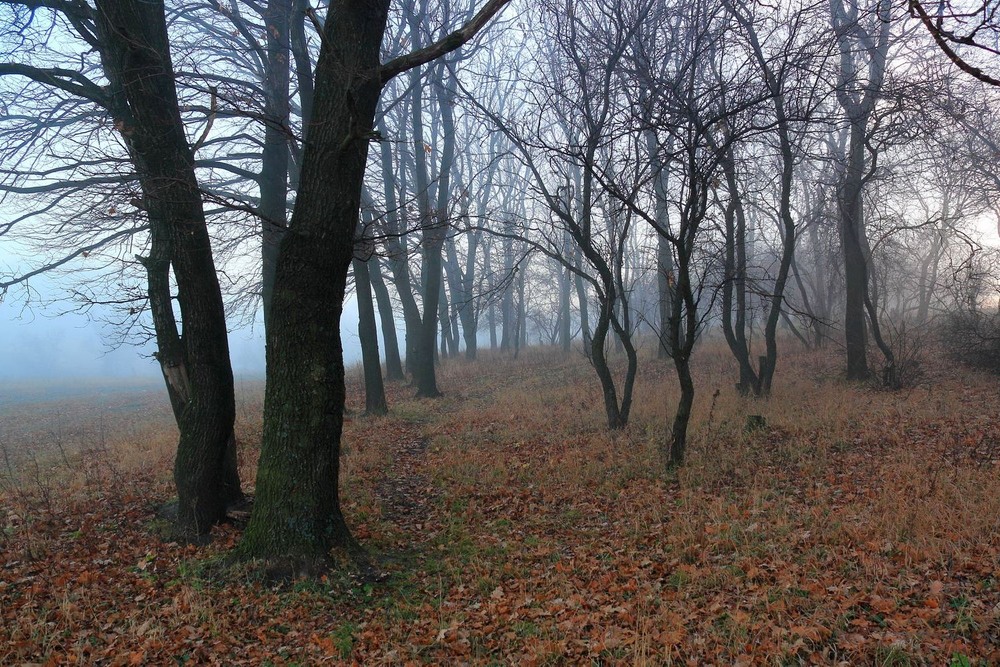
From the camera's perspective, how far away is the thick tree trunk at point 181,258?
6.09 m

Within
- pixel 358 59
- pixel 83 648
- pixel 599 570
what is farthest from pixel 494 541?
pixel 358 59

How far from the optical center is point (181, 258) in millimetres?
6273

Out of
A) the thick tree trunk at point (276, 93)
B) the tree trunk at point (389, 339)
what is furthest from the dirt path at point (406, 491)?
the tree trunk at point (389, 339)

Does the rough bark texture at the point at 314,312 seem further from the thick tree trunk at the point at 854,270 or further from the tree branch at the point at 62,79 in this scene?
the thick tree trunk at the point at 854,270

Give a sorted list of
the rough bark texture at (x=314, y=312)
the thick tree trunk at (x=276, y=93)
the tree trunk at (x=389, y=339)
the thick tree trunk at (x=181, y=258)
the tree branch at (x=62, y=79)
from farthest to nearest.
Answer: the tree trunk at (x=389, y=339) < the thick tree trunk at (x=276, y=93) < the tree branch at (x=62, y=79) < the thick tree trunk at (x=181, y=258) < the rough bark texture at (x=314, y=312)

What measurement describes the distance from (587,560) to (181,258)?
5.15 meters

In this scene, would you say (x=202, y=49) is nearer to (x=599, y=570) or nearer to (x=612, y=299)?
(x=612, y=299)

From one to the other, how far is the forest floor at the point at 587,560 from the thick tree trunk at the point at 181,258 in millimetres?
592

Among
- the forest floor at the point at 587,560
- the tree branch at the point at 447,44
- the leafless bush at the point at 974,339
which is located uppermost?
the tree branch at the point at 447,44

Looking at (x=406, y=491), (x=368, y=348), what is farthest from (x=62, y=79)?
(x=368, y=348)

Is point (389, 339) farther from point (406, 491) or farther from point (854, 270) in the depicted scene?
point (854, 270)

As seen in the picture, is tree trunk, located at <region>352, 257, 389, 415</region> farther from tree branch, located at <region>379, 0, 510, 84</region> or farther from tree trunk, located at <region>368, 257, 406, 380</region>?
tree branch, located at <region>379, 0, 510, 84</region>

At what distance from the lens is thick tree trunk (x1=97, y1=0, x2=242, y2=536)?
240 inches

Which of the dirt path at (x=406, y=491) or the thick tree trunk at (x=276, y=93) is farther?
the thick tree trunk at (x=276, y=93)
